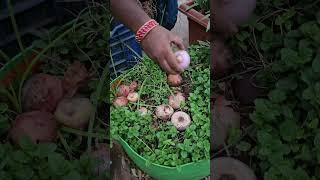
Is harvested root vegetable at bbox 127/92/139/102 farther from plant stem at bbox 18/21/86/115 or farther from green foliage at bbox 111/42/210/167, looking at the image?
plant stem at bbox 18/21/86/115

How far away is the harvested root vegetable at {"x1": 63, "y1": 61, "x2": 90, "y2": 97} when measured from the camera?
1.74 m

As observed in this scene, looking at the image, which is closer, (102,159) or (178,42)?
(178,42)

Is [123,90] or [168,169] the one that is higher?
[123,90]

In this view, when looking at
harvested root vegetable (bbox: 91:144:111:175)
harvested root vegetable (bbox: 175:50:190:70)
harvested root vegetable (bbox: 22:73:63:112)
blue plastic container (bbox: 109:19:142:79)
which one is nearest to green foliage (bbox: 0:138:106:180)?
harvested root vegetable (bbox: 91:144:111:175)

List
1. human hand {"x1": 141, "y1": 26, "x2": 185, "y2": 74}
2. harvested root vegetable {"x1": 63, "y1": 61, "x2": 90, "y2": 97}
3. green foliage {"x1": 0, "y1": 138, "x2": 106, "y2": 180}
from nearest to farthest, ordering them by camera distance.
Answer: human hand {"x1": 141, "y1": 26, "x2": 185, "y2": 74} < green foliage {"x1": 0, "y1": 138, "x2": 106, "y2": 180} < harvested root vegetable {"x1": 63, "y1": 61, "x2": 90, "y2": 97}

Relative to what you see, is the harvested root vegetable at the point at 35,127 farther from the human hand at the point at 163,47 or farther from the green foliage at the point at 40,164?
the human hand at the point at 163,47

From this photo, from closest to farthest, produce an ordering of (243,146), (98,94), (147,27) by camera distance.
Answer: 1. (147,27)
2. (98,94)
3. (243,146)

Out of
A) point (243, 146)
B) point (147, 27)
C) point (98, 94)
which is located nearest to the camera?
point (147, 27)

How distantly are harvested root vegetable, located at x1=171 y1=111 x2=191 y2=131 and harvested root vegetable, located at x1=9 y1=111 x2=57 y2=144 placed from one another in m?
0.45

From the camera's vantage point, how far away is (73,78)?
1.75 m

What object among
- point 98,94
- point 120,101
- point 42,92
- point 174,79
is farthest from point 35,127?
point 174,79

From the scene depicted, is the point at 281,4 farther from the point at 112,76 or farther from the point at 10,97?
the point at 10,97

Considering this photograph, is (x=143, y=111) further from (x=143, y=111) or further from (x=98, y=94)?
(x=98, y=94)

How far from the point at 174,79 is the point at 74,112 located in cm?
43
